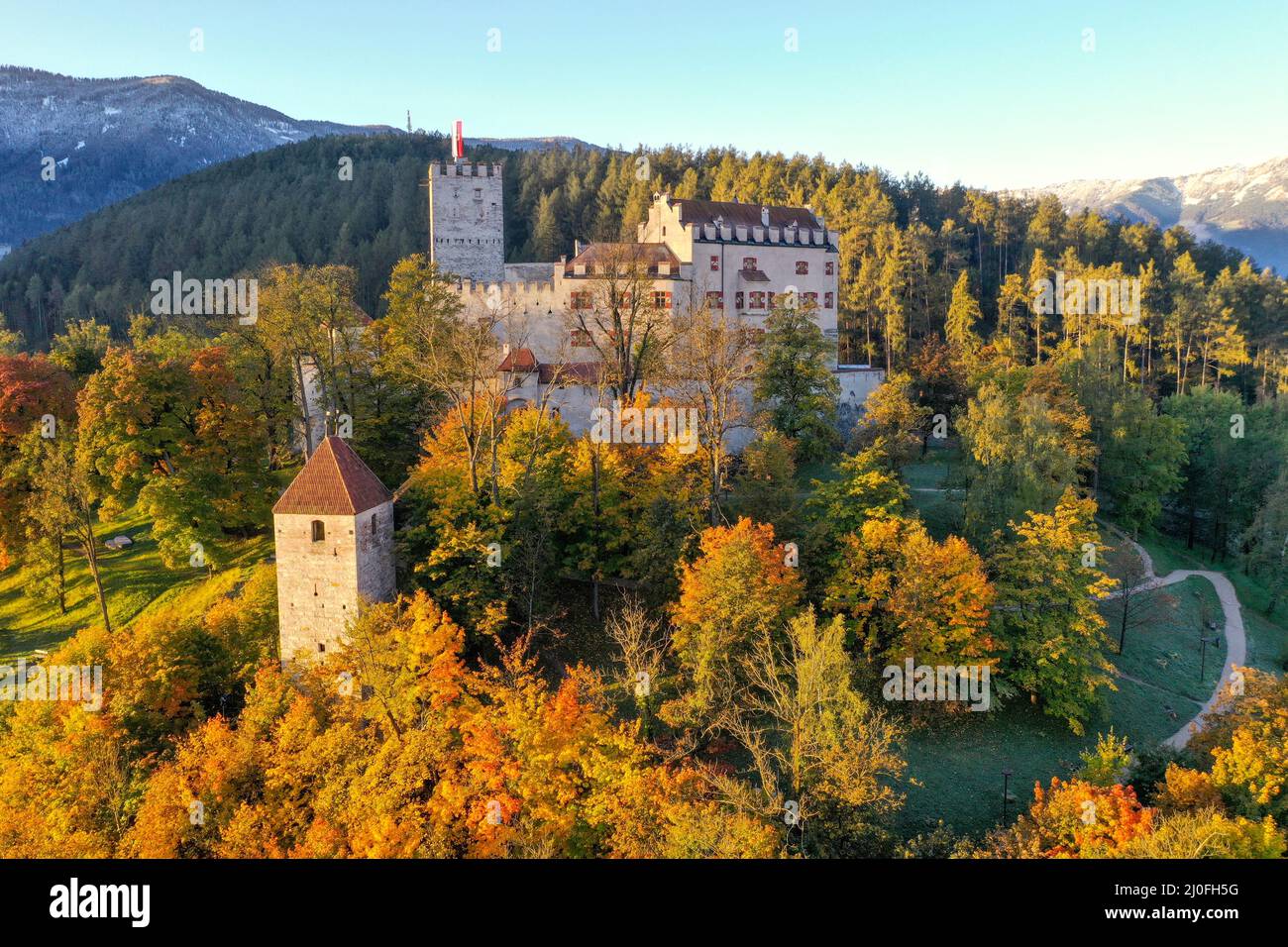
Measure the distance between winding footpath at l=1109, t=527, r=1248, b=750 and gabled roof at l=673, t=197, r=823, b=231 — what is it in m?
27.7

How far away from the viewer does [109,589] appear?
136 feet

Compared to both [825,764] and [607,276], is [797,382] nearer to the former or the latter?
[607,276]

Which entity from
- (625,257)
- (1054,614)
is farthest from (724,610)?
(625,257)

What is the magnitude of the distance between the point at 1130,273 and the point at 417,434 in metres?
69.1

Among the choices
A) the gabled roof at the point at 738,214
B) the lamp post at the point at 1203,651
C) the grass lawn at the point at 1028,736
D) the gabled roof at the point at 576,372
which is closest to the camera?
the grass lawn at the point at 1028,736

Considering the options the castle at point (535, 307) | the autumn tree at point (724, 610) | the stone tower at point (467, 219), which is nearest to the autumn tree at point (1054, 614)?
the autumn tree at point (724, 610)

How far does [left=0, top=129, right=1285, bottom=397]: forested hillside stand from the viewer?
70.6 meters

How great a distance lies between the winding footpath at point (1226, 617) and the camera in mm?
32719

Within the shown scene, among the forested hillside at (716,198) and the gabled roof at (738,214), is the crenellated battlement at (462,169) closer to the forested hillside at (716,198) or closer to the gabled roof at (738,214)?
the gabled roof at (738,214)

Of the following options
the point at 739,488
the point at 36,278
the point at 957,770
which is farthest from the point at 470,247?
the point at 36,278

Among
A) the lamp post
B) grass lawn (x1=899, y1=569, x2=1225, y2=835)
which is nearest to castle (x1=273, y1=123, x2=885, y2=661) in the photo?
grass lawn (x1=899, y1=569, x2=1225, y2=835)

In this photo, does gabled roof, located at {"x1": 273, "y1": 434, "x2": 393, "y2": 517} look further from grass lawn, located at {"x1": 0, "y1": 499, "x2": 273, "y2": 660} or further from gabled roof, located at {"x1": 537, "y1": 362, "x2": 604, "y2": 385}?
gabled roof, located at {"x1": 537, "y1": 362, "x2": 604, "y2": 385}

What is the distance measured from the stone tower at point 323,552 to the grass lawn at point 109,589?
898 centimetres

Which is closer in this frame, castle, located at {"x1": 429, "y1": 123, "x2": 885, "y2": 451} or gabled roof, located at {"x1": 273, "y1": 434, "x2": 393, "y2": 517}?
gabled roof, located at {"x1": 273, "y1": 434, "x2": 393, "y2": 517}
